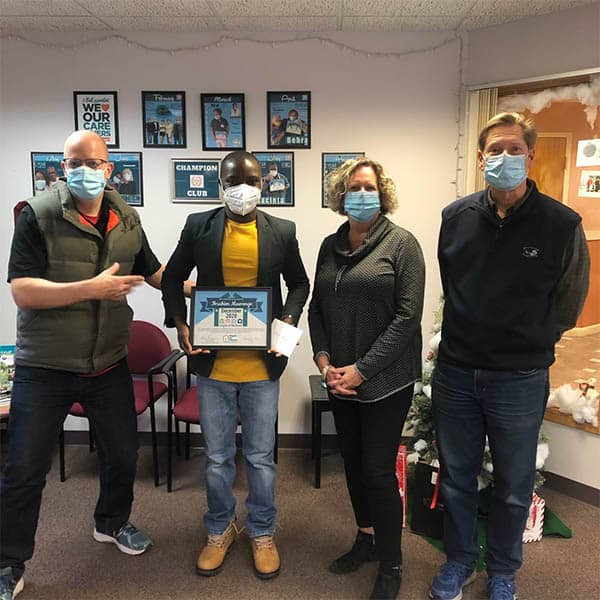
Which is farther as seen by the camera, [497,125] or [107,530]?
[107,530]

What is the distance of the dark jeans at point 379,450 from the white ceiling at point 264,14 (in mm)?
2242

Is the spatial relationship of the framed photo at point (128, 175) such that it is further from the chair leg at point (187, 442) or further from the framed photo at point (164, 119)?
the chair leg at point (187, 442)

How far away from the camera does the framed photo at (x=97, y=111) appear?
11.2 feet

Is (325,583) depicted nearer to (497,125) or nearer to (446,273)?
(446,273)

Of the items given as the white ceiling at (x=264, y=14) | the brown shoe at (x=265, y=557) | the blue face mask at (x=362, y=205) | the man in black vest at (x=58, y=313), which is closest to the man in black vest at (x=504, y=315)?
the blue face mask at (x=362, y=205)

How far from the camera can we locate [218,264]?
2.09 m

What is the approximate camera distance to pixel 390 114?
11.2 feet

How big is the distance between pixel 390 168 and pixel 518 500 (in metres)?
2.24

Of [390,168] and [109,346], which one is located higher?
[390,168]

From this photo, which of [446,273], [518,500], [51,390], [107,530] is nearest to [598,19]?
[446,273]

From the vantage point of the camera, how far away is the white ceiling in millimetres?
2906

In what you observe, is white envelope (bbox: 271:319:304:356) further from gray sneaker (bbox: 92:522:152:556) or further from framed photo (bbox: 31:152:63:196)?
framed photo (bbox: 31:152:63:196)

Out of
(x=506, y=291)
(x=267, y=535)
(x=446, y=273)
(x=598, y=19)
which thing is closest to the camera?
(x=506, y=291)

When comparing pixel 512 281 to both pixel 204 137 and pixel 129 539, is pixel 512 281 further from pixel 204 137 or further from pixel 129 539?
pixel 204 137
